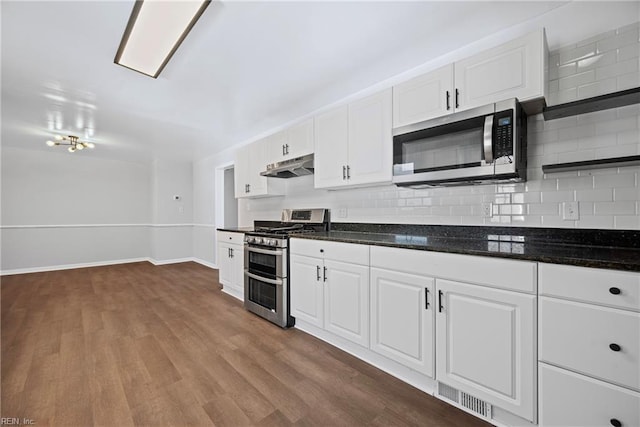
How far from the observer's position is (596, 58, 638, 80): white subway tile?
1.52 meters

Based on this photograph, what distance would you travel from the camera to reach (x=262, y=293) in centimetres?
303

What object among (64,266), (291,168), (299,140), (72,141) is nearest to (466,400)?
(291,168)

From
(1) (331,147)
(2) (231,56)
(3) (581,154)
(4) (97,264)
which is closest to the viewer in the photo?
(3) (581,154)

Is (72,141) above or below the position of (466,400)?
above

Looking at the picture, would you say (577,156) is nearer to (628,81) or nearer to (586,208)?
(586,208)

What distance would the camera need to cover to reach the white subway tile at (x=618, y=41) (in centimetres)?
153

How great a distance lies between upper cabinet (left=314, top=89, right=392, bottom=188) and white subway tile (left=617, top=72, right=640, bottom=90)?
1.33 meters

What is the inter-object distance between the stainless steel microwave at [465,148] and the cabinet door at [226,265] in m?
2.64

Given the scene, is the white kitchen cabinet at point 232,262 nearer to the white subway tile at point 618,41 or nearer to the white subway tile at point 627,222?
the white subway tile at point 627,222

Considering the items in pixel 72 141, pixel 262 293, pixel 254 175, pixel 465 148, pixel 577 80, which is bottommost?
pixel 262 293

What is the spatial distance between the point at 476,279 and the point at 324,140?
1.90 metres

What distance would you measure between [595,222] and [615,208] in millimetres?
115

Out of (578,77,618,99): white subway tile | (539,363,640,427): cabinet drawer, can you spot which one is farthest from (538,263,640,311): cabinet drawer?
(578,77,618,99): white subway tile

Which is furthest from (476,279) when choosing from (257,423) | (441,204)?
(257,423)
